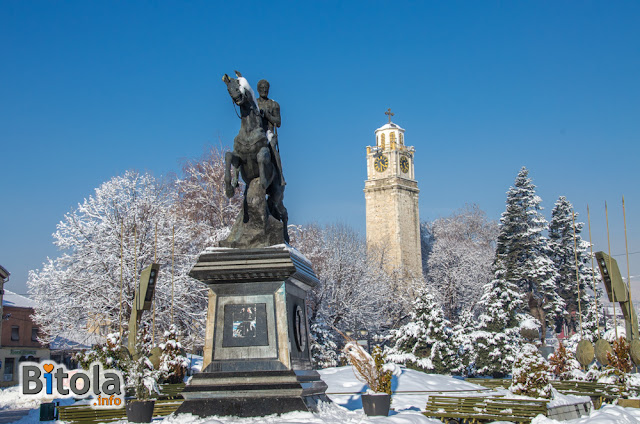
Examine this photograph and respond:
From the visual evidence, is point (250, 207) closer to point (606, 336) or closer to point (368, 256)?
point (606, 336)

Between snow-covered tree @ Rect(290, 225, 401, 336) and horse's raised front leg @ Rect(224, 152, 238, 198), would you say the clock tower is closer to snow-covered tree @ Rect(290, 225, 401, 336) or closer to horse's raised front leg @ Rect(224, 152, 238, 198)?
snow-covered tree @ Rect(290, 225, 401, 336)

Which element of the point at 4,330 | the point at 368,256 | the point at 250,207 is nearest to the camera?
the point at 250,207

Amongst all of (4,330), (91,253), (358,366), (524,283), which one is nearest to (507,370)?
(524,283)

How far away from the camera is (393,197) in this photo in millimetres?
67125

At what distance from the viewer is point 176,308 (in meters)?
30.0

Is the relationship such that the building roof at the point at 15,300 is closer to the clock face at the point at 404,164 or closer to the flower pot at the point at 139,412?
the clock face at the point at 404,164

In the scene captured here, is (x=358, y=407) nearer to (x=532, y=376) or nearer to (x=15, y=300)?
(x=532, y=376)

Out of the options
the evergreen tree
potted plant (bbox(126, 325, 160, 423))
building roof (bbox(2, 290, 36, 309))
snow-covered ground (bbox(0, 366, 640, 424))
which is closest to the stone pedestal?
snow-covered ground (bbox(0, 366, 640, 424))

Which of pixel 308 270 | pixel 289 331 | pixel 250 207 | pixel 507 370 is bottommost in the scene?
pixel 507 370

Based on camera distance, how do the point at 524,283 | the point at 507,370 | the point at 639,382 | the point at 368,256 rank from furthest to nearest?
the point at 368,256
the point at 524,283
the point at 507,370
the point at 639,382

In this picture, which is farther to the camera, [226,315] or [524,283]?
[524,283]

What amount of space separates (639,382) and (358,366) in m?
8.47

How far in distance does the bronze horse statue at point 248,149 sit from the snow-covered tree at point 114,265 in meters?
17.4

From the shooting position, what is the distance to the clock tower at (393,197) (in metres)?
65.8
